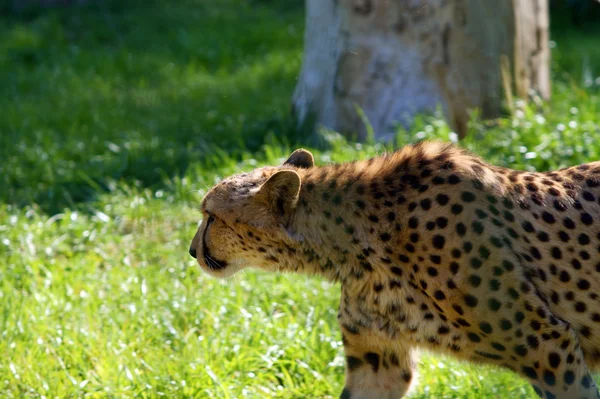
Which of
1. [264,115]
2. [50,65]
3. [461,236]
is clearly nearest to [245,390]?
[461,236]

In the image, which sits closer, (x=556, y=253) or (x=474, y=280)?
(x=474, y=280)

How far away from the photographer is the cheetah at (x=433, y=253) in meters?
2.67

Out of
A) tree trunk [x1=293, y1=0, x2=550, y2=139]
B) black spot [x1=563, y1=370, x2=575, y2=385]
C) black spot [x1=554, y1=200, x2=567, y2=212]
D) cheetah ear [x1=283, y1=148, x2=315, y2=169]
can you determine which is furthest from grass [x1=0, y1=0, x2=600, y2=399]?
cheetah ear [x1=283, y1=148, x2=315, y2=169]

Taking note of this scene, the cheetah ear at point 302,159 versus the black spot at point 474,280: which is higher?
the black spot at point 474,280

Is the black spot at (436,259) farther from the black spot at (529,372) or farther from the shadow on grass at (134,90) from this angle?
the shadow on grass at (134,90)

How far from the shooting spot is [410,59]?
5676 millimetres

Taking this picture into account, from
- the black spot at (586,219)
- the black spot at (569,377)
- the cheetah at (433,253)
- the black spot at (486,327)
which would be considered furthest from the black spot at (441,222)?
the black spot at (569,377)

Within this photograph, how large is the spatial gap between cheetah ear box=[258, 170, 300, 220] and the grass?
77 cm

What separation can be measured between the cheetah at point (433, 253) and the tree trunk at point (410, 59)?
2688 mm

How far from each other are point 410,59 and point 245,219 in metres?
2.94

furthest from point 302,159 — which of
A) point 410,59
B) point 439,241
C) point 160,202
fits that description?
point 410,59

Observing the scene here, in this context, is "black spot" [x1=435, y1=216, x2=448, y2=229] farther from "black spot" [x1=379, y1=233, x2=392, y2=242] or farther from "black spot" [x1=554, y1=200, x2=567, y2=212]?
"black spot" [x1=554, y1=200, x2=567, y2=212]

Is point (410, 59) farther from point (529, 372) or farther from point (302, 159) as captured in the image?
point (529, 372)

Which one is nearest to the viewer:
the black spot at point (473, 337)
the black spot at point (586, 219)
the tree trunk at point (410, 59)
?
the black spot at point (473, 337)
